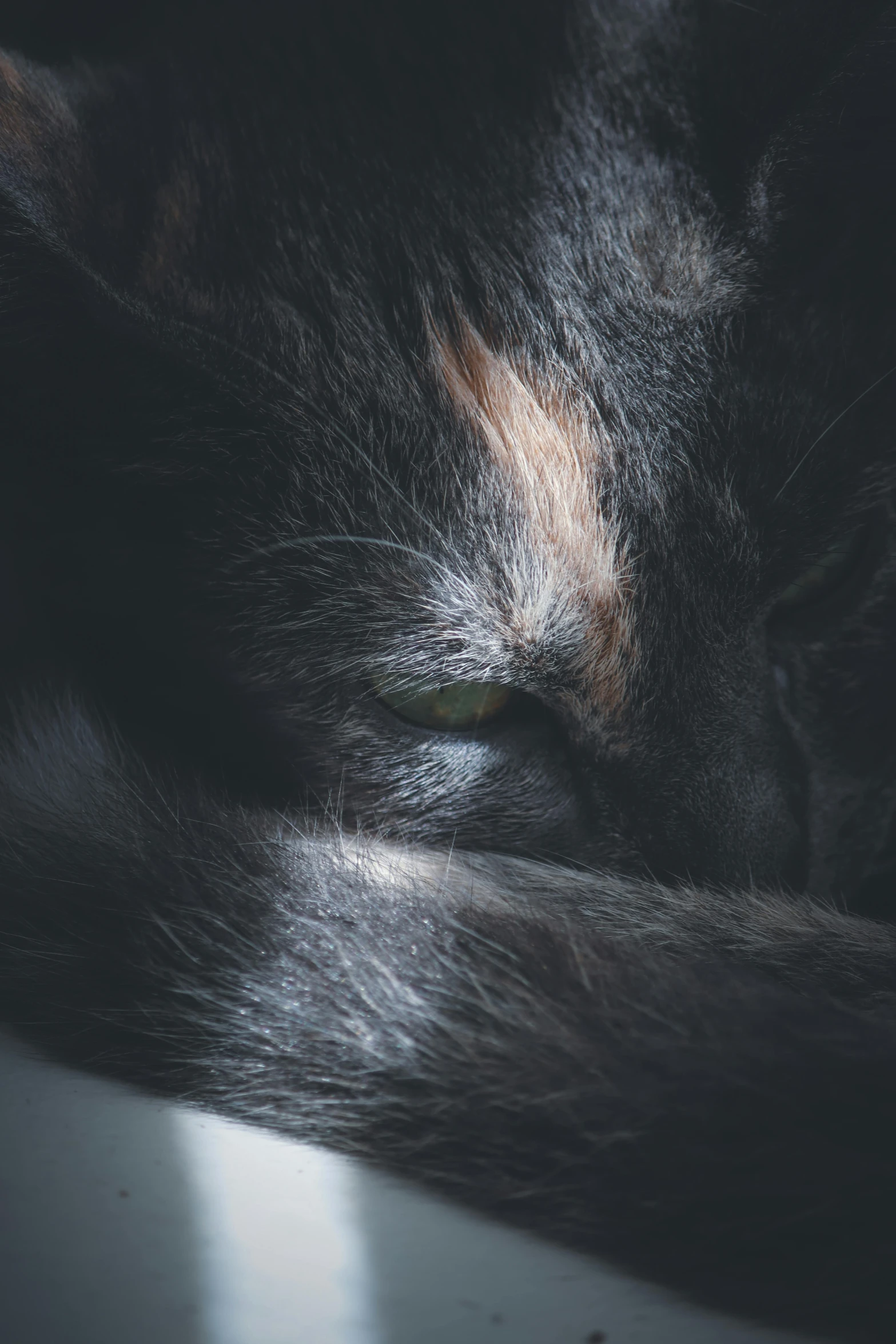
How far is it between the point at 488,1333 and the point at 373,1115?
0.40 ft

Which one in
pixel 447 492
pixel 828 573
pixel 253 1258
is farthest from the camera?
pixel 828 573

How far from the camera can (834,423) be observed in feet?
2.75

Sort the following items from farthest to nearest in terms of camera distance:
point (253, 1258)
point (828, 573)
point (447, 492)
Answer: point (828, 573) → point (447, 492) → point (253, 1258)

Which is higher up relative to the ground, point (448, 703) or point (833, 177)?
point (833, 177)

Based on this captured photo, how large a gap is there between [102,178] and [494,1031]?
0.72 meters

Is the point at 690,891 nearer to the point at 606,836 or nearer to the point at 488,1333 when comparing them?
the point at 606,836

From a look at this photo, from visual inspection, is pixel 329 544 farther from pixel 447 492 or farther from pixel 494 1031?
pixel 494 1031

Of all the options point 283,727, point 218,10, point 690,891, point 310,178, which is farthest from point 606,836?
point 218,10

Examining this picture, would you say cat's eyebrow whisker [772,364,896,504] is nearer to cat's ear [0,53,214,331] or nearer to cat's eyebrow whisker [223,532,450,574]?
cat's eyebrow whisker [223,532,450,574]

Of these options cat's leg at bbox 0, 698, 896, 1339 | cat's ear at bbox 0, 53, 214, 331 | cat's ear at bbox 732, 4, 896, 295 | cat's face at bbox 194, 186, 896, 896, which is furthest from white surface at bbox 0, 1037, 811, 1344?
cat's ear at bbox 732, 4, 896, 295

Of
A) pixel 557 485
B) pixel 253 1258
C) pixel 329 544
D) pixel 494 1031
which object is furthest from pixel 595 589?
pixel 253 1258

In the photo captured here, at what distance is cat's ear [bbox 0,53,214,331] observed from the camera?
26.5 inches

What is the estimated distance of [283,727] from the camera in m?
0.88

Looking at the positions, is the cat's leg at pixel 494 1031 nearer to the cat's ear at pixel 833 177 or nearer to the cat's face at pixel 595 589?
the cat's face at pixel 595 589
